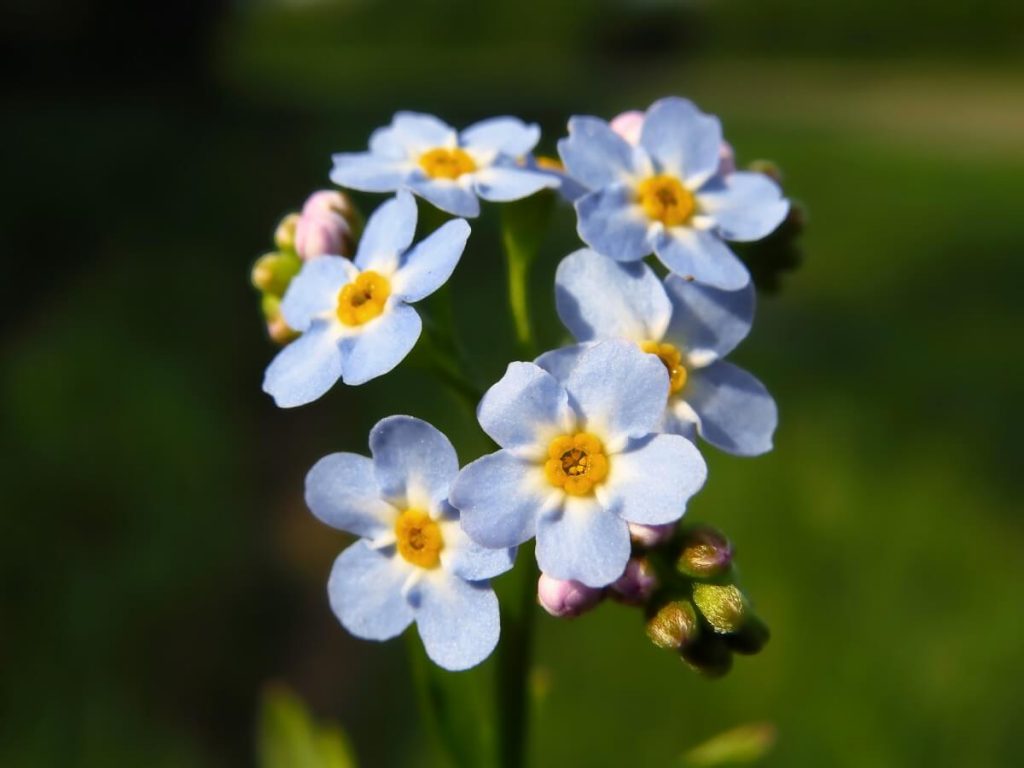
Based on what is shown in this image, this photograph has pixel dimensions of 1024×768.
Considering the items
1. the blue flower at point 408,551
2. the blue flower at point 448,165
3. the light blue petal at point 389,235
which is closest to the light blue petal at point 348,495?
the blue flower at point 408,551

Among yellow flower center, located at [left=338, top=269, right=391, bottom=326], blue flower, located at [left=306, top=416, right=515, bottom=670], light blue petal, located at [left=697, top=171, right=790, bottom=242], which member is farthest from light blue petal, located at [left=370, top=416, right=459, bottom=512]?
light blue petal, located at [left=697, top=171, right=790, bottom=242]

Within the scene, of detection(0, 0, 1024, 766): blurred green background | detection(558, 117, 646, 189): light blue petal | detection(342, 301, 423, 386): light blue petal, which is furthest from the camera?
detection(0, 0, 1024, 766): blurred green background

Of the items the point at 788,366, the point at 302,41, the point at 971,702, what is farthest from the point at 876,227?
the point at 302,41

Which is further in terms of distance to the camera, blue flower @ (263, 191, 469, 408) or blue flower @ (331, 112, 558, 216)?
blue flower @ (331, 112, 558, 216)

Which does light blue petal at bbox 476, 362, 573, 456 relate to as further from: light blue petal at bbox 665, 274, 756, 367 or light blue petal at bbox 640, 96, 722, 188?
light blue petal at bbox 640, 96, 722, 188

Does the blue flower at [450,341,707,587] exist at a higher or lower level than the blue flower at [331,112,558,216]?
lower

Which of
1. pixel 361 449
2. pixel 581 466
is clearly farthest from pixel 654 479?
pixel 361 449

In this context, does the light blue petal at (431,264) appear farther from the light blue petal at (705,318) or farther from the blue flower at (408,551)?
the light blue petal at (705,318)
